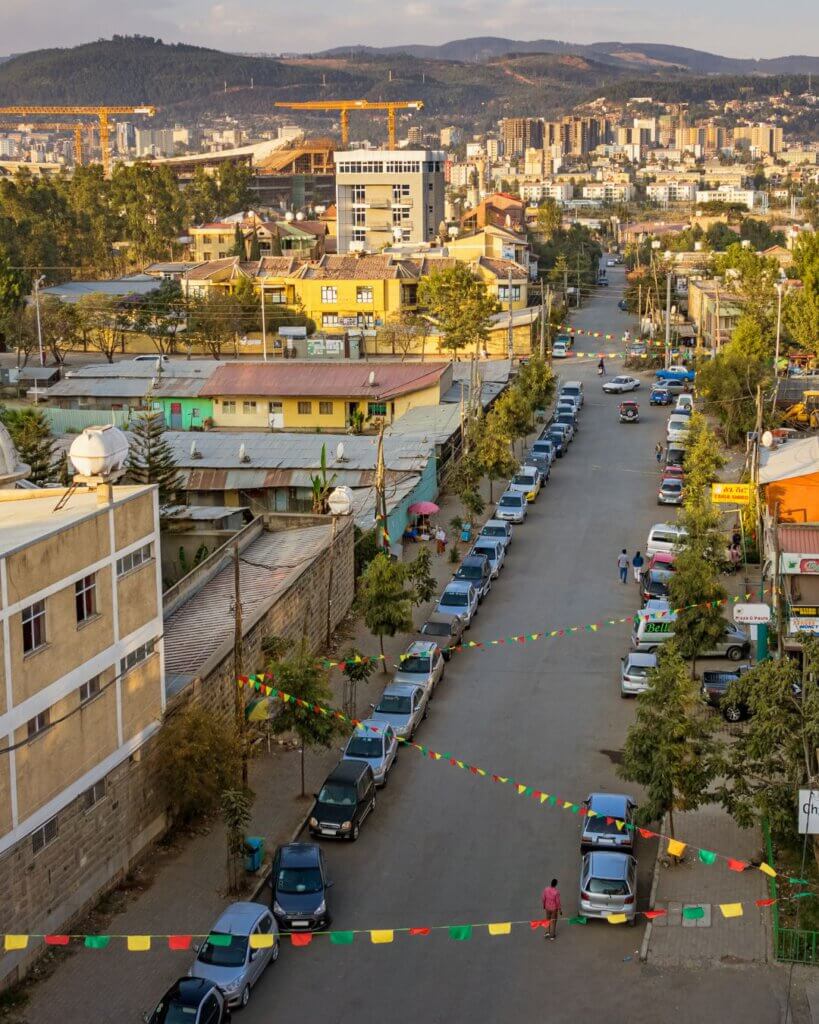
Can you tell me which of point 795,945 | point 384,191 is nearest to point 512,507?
point 795,945

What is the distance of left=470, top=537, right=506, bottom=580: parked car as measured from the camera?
33.6 metres

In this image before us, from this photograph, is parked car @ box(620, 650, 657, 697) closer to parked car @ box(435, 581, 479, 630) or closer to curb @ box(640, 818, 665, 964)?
parked car @ box(435, 581, 479, 630)

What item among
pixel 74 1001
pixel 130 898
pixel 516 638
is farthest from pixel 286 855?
pixel 516 638

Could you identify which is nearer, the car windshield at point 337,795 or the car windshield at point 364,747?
the car windshield at point 337,795

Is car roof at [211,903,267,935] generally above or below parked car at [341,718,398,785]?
above

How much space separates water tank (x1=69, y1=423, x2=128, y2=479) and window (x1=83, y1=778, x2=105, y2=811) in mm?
3935

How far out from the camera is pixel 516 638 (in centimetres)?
2916

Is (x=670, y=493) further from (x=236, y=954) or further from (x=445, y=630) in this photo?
(x=236, y=954)

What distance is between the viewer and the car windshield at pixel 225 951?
16.1 metres

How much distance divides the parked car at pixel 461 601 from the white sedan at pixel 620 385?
31.4m

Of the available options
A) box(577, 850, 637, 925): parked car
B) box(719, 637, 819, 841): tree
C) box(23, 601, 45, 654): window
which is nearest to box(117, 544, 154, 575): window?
box(23, 601, 45, 654): window

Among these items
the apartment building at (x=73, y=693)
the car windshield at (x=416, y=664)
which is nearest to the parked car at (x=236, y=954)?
the apartment building at (x=73, y=693)

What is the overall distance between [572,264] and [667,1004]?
92.6 m

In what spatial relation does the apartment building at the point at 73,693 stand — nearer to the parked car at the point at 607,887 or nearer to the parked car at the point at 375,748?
the parked car at the point at 375,748
